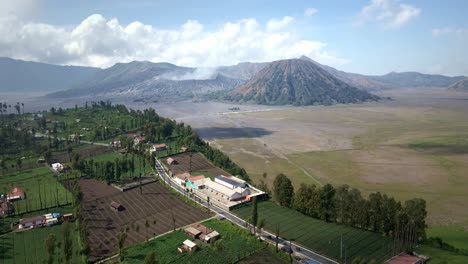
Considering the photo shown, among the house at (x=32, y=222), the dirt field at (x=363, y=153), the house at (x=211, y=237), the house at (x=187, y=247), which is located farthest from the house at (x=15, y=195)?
the dirt field at (x=363, y=153)

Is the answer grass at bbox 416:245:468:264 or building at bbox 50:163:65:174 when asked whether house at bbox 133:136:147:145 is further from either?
grass at bbox 416:245:468:264

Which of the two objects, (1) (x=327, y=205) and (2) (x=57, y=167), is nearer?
(1) (x=327, y=205)

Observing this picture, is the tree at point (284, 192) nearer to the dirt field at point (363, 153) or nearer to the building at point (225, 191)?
the building at point (225, 191)

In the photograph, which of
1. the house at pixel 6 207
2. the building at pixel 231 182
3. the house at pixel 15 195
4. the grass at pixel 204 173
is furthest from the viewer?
the grass at pixel 204 173

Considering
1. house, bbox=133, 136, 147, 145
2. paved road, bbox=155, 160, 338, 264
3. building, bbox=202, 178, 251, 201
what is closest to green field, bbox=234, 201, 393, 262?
paved road, bbox=155, 160, 338, 264

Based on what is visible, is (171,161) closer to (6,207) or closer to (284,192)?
(6,207)

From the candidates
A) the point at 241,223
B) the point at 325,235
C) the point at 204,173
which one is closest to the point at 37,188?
the point at 204,173
